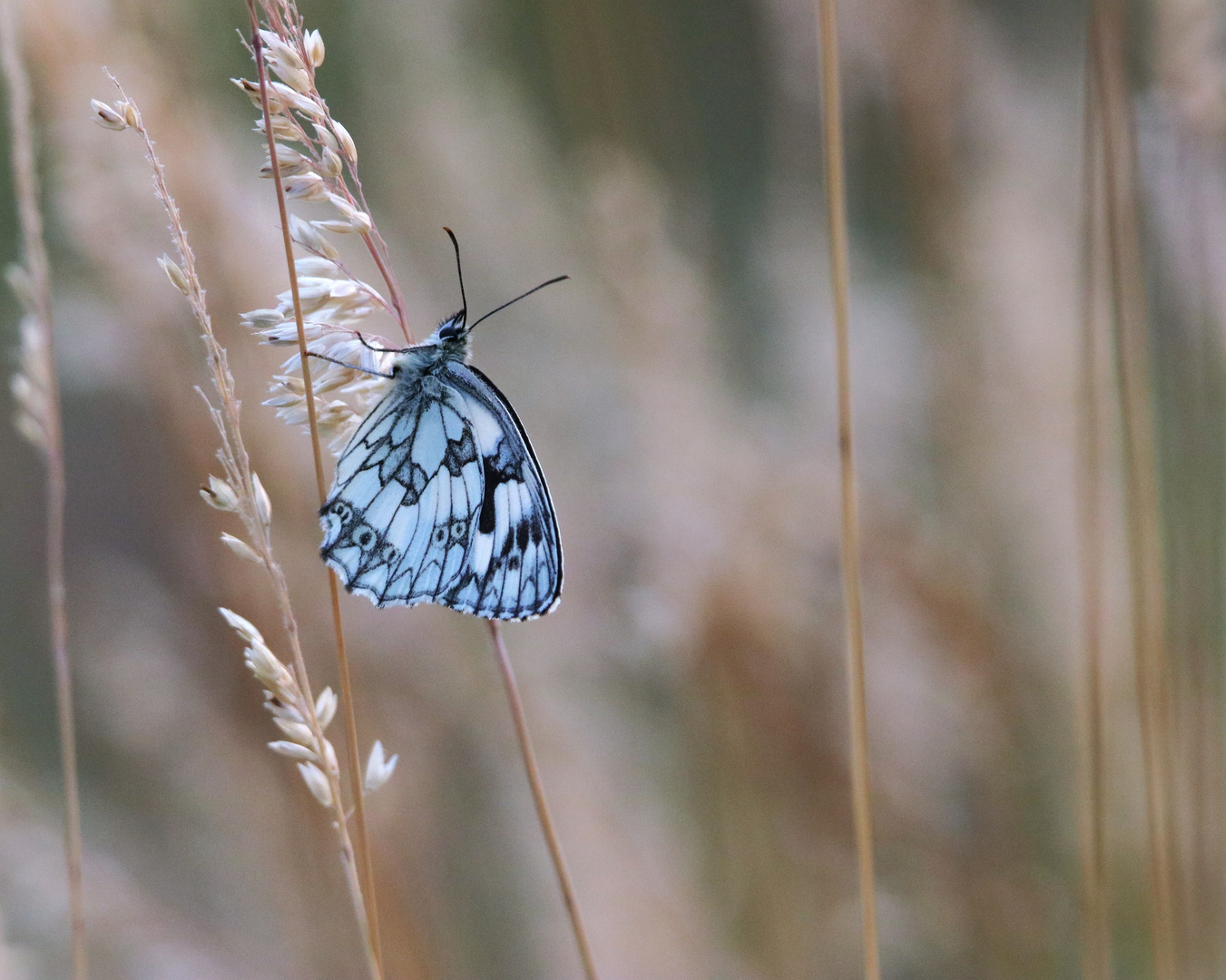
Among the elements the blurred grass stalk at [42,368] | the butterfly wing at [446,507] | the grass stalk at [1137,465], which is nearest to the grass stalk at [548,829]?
the butterfly wing at [446,507]

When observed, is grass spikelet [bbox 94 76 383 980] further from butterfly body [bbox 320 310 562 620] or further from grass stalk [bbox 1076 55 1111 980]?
grass stalk [bbox 1076 55 1111 980]

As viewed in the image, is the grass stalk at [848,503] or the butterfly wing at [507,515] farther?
the butterfly wing at [507,515]

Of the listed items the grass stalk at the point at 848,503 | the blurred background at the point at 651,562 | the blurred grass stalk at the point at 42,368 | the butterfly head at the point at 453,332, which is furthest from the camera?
the blurred background at the point at 651,562

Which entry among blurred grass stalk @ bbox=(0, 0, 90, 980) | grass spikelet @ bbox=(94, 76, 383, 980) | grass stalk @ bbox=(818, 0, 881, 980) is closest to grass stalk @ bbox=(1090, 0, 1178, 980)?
grass stalk @ bbox=(818, 0, 881, 980)

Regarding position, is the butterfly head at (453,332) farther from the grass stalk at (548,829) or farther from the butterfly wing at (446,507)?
the grass stalk at (548,829)

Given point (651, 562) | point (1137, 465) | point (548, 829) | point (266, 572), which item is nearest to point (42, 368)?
point (266, 572)

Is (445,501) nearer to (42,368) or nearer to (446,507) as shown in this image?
(446,507)

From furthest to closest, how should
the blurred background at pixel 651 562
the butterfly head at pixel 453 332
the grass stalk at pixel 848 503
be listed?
the blurred background at pixel 651 562 < the butterfly head at pixel 453 332 < the grass stalk at pixel 848 503

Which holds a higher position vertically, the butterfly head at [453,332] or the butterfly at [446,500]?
the butterfly head at [453,332]
